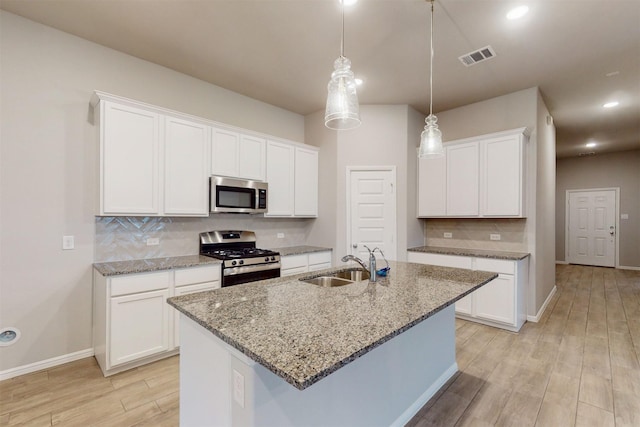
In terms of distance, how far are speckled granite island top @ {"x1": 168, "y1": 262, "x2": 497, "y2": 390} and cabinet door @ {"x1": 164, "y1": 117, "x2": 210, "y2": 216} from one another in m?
1.62

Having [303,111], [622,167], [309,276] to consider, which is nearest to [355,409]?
[309,276]

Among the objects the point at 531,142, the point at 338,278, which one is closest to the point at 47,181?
the point at 338,278

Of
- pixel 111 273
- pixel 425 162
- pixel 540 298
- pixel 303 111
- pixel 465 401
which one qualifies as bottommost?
pixel 465 401

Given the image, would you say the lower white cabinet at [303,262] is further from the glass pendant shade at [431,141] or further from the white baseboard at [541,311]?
the white baseboard at [541,311]

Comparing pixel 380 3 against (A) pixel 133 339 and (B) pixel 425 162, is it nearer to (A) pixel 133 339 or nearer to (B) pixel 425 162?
(B) pixel 425 162

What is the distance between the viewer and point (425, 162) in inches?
176

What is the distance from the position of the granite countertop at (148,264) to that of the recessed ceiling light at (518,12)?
340cm

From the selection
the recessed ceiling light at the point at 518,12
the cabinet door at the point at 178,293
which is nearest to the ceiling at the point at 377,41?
the recessed ceiling light at the point at 518,12

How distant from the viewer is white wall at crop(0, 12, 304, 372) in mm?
2482

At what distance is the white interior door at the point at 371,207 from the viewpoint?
14.2ft

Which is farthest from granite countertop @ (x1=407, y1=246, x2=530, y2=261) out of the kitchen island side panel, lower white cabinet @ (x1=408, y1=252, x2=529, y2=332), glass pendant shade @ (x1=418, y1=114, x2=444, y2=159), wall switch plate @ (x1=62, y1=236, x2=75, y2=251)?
wall switch plate @ (x1=62, y1=236, x2=75, y2=251)

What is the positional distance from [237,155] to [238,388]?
2.87 metres

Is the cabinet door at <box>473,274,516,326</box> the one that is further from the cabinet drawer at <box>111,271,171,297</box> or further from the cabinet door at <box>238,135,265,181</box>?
the cabinet drawer at <box>111,271,171,297</box>

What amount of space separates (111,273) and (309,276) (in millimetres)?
1628
